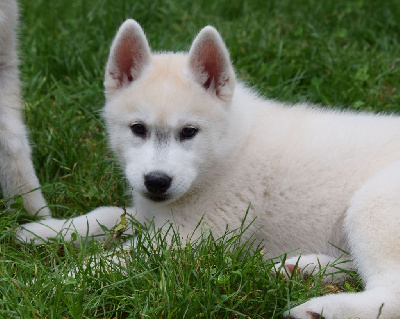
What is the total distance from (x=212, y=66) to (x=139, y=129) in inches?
22.6

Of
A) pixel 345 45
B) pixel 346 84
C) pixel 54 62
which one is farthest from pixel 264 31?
pixel 54 62

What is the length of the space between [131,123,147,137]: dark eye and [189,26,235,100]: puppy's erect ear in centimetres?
43

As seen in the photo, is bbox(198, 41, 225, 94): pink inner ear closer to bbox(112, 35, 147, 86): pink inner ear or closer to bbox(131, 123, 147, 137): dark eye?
bbox(112, 35, 147, 86): pink inner ear

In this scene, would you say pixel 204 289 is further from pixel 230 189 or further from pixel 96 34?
pixel 96 34

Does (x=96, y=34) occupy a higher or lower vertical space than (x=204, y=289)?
higher

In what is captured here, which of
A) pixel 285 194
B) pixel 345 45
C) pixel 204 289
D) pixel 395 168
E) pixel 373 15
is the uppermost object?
pixel 373 15

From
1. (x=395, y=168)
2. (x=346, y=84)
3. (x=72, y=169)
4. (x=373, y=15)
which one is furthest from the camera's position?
(x=373, y=15)

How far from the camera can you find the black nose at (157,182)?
3832mm

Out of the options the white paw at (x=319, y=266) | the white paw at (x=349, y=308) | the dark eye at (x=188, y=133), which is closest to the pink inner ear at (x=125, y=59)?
the dark eye at (x=188, y=133)

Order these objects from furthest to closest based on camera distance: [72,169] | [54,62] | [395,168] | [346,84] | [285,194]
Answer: [54,62], [346,84], [72,169], [285,194], [395,168]

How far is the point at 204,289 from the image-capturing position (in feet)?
11.5

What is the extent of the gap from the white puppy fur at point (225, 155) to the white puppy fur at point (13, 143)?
0.35 meters

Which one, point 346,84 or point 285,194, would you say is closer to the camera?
point 285,194

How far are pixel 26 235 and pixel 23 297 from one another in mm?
963
